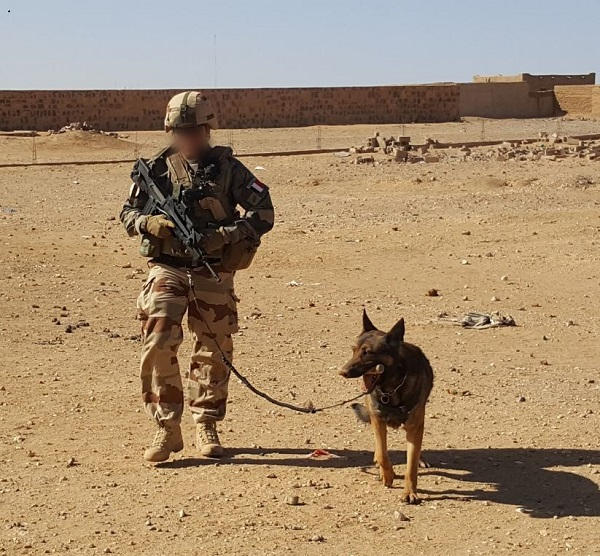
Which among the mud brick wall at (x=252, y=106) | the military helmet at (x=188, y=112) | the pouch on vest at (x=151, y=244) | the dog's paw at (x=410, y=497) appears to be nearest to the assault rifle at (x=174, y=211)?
the pouch on vest at (x=151, y=244)

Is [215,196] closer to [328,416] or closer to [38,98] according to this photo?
[328,416]

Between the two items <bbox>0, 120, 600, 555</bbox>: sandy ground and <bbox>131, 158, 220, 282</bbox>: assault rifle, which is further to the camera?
<bbox>131, 158, 220, 282</bbox>: assault rifle

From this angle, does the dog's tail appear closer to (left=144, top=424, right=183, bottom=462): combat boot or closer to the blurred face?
(left=144, top=424, right=183, bottom=462): combat boot

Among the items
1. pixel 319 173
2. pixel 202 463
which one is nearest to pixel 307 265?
pixel 202 463

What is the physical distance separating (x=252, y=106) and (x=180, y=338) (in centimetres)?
3412

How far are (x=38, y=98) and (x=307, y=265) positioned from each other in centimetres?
2572

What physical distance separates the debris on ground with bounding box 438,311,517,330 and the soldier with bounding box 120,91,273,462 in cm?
393

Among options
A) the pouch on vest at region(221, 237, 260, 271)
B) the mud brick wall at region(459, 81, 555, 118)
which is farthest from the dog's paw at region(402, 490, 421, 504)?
the mud brick wall at region(459, 81, 555, 118)

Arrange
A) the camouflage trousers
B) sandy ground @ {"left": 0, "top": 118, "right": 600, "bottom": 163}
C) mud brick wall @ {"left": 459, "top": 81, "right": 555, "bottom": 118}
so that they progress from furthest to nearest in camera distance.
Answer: mud brick wall @ {"left": 459, "top": 81, "right": 555, "bottom": 118}
sandy ground @ {"left": 0, "top": 118, "right": 600, "bottom": 163}
the camouflage trousers

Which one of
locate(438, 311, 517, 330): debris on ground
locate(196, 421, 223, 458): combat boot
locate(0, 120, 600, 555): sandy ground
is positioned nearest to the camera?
A: locate(0, 120, 600, 555): sandy ground

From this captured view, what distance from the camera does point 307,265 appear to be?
12781 mm

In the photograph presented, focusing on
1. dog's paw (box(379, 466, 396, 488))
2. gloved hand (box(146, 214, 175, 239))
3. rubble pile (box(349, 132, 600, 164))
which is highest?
rubble pile (box(349, 132, 600, 164))

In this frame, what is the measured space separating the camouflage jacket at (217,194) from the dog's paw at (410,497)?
1.52m

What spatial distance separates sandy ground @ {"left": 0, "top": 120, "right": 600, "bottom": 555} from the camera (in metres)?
5.32
